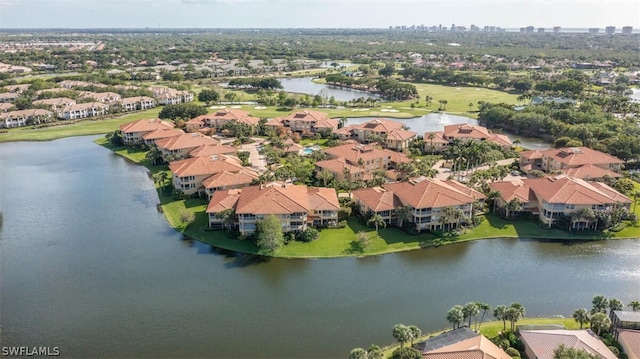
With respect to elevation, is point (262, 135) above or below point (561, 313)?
above

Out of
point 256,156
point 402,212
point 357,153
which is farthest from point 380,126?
point 402,212

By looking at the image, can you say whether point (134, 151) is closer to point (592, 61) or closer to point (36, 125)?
point (36, 125)

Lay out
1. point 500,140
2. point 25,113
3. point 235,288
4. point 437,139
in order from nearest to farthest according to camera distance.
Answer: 1. point 235,288
2. point 500,140
3. point 437,139
4. point 25,113

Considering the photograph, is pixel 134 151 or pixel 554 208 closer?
pixel 554 208

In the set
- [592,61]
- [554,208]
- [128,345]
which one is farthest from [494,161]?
[592,61]

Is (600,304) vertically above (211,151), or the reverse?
(211,151)

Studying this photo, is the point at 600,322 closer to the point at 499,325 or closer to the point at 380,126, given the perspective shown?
the point at 499,325

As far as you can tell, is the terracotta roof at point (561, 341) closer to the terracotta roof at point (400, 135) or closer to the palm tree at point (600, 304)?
the palm tree at point (600, 304)
